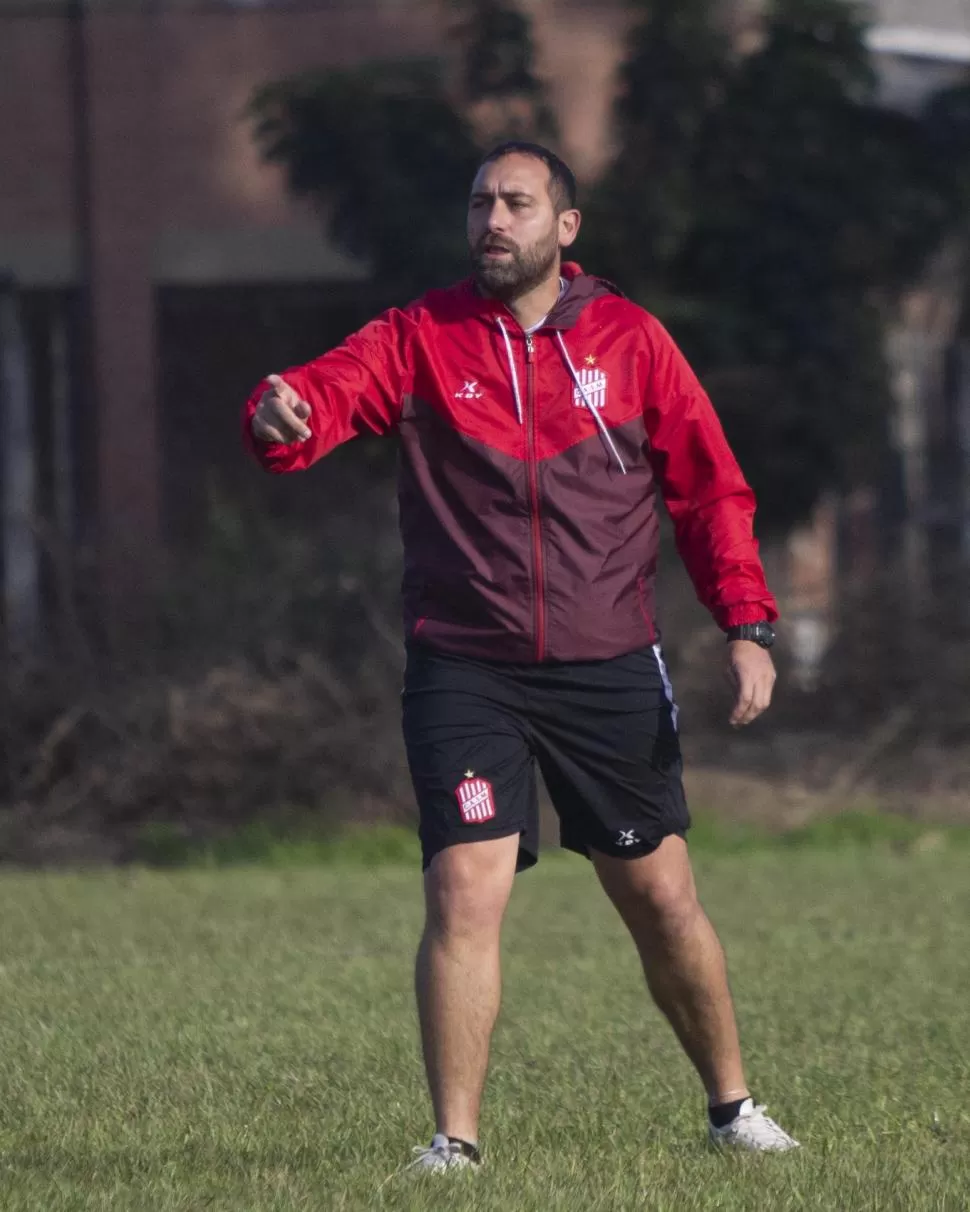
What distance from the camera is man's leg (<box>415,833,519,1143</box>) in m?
4.61

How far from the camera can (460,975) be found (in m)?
4.65

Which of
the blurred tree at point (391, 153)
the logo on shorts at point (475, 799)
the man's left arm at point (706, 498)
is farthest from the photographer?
the blurred tree at point (391, 153)

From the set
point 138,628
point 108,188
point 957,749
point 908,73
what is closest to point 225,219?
point 108,188

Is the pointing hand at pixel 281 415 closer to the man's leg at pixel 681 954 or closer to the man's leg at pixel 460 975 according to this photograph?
the man's leg at pixel 460 975

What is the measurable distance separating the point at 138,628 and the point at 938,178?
230 inches

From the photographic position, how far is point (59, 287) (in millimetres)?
15156

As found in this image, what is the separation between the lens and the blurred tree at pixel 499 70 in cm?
1370

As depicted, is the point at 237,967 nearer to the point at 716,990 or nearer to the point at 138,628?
the point at 716,990

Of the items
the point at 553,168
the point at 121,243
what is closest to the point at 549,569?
the point at 553,168

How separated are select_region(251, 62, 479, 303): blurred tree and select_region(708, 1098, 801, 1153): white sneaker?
890 centimetres

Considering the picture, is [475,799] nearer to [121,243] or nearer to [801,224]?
[801,224]

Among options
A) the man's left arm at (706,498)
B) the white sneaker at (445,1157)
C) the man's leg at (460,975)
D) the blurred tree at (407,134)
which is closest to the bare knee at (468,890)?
the man's leg at (460,975)

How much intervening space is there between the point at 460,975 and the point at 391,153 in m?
9.58

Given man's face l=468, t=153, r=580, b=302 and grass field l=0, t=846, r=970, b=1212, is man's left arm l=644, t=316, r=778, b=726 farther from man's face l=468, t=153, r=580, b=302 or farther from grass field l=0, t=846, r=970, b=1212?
grass field l=0, t=846, r=970, b=1212
